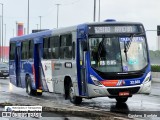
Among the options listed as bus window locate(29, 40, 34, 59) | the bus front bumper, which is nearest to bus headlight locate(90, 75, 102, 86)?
the bus front bumper

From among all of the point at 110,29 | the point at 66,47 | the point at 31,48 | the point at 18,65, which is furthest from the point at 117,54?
the point at 18,65

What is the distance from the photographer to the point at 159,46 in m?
84.0

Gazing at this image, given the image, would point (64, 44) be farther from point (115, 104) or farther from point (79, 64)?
point (115, 104)

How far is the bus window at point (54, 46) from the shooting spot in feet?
65.7

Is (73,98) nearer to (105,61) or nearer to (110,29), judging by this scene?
(105,61)

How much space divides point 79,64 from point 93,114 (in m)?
3.85

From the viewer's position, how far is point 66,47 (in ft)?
62.2

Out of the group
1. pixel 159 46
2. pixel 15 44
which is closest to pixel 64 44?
pixel 15 44

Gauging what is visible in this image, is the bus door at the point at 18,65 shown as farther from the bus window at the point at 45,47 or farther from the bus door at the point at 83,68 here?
the bus door at the point at 83,68

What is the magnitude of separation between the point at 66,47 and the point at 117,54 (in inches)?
116

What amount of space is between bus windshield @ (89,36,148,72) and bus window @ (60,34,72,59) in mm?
1810

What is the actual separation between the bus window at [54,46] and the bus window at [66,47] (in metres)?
0.49

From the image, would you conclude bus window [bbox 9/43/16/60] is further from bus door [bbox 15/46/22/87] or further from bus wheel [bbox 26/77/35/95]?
bus wheel [bbox 26/77/35/95]

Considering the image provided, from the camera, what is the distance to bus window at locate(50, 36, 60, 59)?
20.0 m
